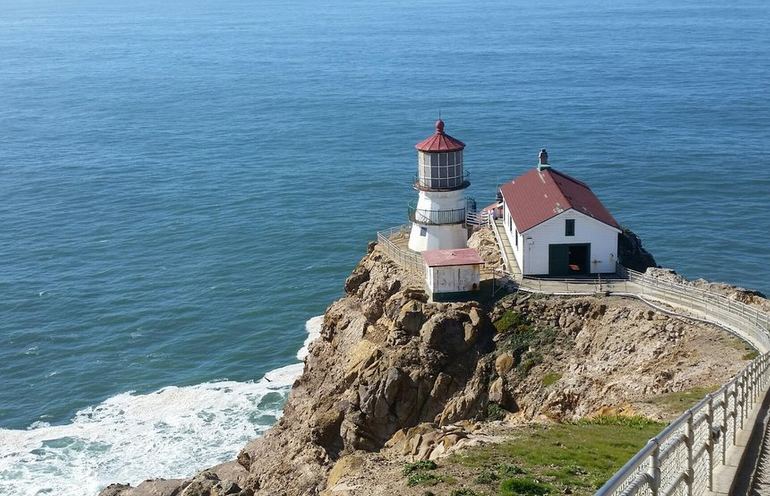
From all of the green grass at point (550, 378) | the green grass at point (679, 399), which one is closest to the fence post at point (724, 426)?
the green grass at point (679, 399)

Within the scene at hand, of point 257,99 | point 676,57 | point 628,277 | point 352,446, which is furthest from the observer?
point 676,57

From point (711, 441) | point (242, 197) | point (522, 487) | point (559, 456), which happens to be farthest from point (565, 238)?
point (242, 197)

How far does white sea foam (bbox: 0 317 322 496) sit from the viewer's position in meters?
42.3

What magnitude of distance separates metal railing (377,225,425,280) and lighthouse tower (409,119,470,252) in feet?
3.23

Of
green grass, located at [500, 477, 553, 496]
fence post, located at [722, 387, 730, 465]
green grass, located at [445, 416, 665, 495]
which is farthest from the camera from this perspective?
green grass, located at [445, 416, 665, 495]

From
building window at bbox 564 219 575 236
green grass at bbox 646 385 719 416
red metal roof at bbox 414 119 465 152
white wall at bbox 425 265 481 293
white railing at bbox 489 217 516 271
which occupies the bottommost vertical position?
green grass at bbox 646 385 719 416

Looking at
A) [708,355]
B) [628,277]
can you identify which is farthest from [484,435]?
[628,277]

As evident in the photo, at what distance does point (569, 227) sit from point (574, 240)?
2.15ft

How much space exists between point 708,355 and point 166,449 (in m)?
26.0

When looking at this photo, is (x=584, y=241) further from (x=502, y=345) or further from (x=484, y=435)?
(x=484, y=435)

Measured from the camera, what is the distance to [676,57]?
470 ft

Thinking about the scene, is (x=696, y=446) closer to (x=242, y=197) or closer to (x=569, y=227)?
(x=569, y=227)

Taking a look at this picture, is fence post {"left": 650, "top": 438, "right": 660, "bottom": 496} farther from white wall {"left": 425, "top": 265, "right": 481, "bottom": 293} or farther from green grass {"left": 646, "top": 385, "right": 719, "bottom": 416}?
white wall {"left": 425, "top": 265, "right": 481, "bottom": 293}

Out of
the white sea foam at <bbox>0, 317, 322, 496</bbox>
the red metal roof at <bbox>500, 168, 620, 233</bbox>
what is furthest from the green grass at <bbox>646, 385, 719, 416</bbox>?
the white sea foam at <bbox>0, 317, 322, 496</bbox>
